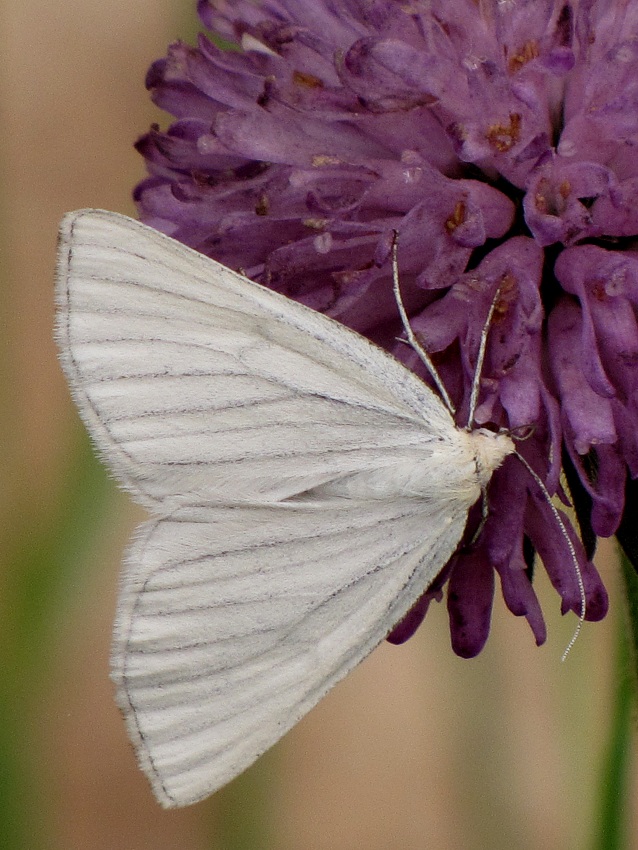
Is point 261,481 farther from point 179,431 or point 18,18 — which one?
point 18,18

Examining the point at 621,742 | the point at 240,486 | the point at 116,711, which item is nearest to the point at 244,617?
the point at 240,486

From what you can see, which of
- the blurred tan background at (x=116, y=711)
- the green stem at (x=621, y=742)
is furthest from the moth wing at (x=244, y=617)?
the blurred tan background at (x=116, y=711)

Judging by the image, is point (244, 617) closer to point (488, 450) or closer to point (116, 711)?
point (488, 450)

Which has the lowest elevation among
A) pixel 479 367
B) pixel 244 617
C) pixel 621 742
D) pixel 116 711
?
pixel 116 711

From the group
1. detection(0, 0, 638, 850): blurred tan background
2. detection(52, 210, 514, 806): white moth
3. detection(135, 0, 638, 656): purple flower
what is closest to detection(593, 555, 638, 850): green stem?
detection(135, 0, 638, 656): purple flower

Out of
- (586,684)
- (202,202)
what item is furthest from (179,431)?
(586,684)

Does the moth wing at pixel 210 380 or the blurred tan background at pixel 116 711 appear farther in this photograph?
the blurred tan background at pixel 116 711

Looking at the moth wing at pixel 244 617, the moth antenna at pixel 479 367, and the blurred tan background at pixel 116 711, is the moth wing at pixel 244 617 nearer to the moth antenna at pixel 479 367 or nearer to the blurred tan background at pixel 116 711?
the moth antenna at pixel 479 367
